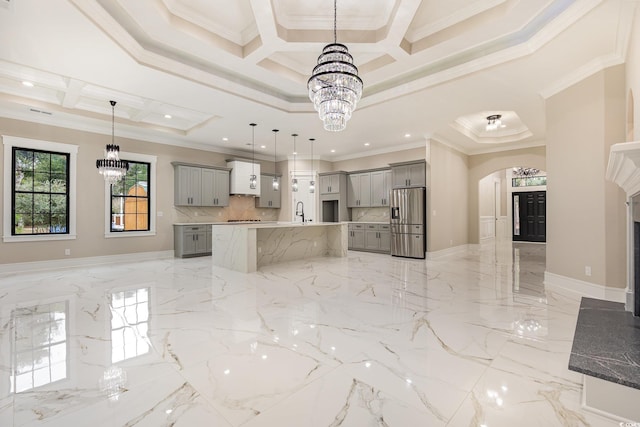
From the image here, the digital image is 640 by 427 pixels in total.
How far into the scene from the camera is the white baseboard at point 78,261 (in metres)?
5.70

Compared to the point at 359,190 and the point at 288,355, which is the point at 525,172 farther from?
the point at 288,355

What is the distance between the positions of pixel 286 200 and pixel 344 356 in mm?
7982

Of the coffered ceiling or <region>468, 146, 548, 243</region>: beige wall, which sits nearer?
the coffered ceiling

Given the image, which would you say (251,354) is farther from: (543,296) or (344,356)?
(543,296)

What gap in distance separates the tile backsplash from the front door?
33.4 feet

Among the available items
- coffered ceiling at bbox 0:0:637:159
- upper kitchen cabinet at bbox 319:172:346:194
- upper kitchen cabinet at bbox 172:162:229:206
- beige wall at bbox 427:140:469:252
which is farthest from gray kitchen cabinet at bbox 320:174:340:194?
coffered ceiling at bbox 0:0:637:159

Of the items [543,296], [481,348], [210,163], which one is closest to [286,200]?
[210,163]

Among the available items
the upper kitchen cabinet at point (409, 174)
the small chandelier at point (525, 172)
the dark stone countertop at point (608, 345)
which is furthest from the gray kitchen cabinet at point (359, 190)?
the small chandelier at point (525, 172)

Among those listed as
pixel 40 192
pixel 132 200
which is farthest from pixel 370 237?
pixel 40 192

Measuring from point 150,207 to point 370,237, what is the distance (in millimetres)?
5957

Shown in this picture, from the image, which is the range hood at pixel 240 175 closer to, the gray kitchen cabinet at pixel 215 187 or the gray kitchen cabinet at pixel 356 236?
the gray kitchen cabinet at pixel 215 187

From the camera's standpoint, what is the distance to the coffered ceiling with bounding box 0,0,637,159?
3.19 meters

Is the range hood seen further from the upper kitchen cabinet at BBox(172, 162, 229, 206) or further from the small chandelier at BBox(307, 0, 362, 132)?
the small chandelier at BBox(307, 0, 362, 132)

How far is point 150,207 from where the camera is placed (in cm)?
745
